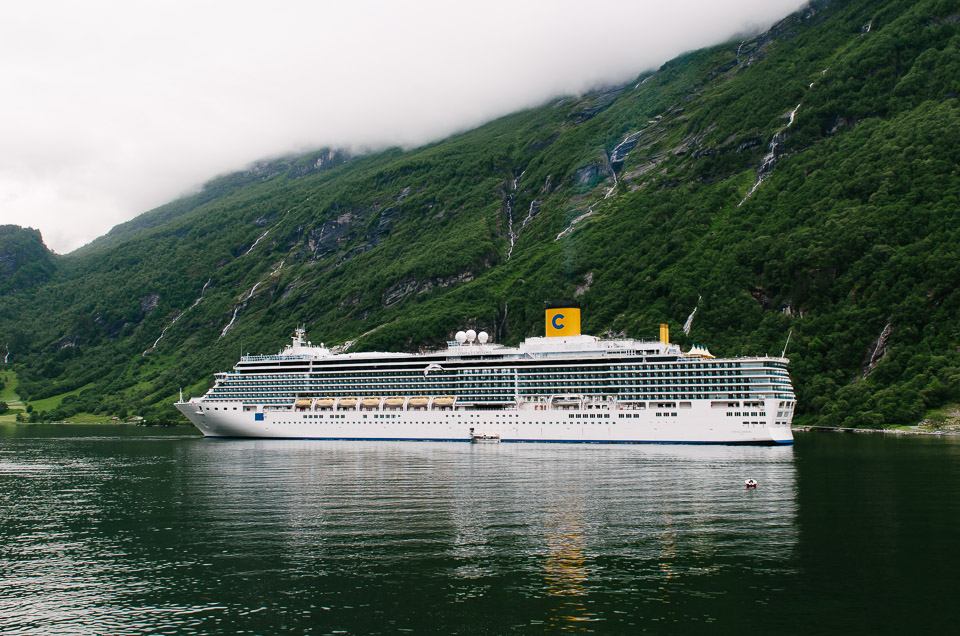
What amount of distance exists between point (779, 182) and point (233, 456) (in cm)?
15855

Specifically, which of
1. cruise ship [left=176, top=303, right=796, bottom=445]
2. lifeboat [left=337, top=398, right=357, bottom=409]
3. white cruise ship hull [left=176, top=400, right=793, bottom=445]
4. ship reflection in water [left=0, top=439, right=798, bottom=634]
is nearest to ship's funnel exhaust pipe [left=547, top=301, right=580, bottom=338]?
cruise ship [left=176, top=303, right=796, bottom=445]

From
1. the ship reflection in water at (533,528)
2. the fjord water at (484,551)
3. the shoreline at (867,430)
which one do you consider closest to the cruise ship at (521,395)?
the ship reflection in water at (533,528)

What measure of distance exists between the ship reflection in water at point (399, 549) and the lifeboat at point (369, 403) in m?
44.8

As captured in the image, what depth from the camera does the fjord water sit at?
78.6ft

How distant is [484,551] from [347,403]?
77327mm

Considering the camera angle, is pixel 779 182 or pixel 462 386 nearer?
pixel 462 386

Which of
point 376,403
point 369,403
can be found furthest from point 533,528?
point 369,403

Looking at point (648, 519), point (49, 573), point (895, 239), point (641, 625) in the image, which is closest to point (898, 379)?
point (895, 239)

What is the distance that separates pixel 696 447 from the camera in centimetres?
8269

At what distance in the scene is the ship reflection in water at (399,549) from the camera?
2434 centimetres

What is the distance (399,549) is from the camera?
31.8 meters

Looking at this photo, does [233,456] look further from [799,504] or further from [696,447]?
[799,504]

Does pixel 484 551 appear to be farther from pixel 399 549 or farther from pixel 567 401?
pixel 567 401

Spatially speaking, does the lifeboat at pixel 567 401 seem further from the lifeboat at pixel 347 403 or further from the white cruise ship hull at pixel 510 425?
the lifeboat at pixel 347 403
